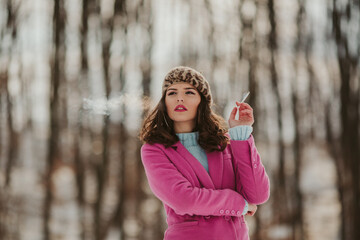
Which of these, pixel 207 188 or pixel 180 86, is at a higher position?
pixel 180 86

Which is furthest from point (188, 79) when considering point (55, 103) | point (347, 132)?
point (347, 132)

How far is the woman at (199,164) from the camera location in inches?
33.5

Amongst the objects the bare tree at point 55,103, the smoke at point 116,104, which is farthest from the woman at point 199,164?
the bare tree at point 55,103

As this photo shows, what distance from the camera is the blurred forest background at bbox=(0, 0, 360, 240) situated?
1822 mm

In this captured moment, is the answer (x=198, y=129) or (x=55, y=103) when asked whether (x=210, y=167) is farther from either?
(x=55, y=103)

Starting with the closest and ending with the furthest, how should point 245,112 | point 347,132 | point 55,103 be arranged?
point 245,112
point 55,103
point 347,132

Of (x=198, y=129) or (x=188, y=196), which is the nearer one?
(x=188, y=196)

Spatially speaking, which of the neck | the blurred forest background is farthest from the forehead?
the blurred forest background

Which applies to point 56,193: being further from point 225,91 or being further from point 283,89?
point 283,89

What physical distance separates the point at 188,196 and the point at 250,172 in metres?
0.19

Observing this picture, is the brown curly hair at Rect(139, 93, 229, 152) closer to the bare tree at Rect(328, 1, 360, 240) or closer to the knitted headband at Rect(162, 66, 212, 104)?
the knitted headband at Rect(162, 66, 212, 104)

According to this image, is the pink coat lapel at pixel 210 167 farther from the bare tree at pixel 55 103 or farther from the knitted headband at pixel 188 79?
the bare tree at pixel 55 103

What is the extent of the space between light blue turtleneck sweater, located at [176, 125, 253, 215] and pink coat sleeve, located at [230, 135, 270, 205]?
20 millimetres

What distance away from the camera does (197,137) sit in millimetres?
992
